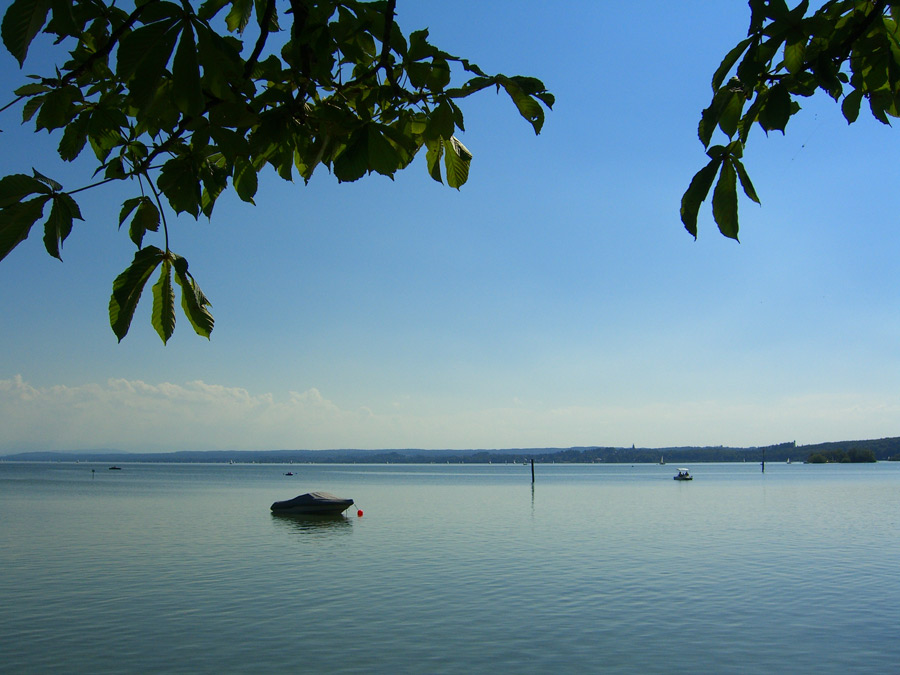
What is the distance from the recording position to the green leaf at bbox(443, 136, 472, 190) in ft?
7.98

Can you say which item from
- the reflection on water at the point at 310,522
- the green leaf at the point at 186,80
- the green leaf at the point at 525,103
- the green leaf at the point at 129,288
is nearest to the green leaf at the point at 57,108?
the green leaf at the point at 129,288

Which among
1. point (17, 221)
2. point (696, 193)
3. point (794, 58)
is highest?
point (794, 58)

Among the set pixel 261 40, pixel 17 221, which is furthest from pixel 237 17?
pixel 17 221

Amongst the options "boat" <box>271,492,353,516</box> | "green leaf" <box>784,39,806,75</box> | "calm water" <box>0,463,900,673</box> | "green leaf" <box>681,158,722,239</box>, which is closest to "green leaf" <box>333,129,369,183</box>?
"green leaf" <box>681,158,722,239</box>

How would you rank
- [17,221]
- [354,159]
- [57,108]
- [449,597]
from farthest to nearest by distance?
[449,597]
[57,108]
[354,159]
[17,221]

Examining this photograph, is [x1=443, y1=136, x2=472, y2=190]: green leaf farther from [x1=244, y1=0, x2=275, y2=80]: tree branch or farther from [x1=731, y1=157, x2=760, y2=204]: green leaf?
[x1=731, y1=157, x2=760, y2=204]: green leaf

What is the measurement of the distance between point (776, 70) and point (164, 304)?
2.08 metres

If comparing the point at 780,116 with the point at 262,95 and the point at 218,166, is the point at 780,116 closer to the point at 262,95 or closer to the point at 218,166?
the point at 262,95

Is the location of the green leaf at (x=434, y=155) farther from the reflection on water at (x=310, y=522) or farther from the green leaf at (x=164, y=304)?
the reflection on water at (x=310, y=522)

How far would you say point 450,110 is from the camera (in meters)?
2.17

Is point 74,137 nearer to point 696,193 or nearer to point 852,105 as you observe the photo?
point 696,193

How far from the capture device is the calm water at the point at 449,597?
16.2m

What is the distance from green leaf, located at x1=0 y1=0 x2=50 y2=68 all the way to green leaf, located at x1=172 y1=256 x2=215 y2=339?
0.64 m

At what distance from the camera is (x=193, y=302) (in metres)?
2.12
